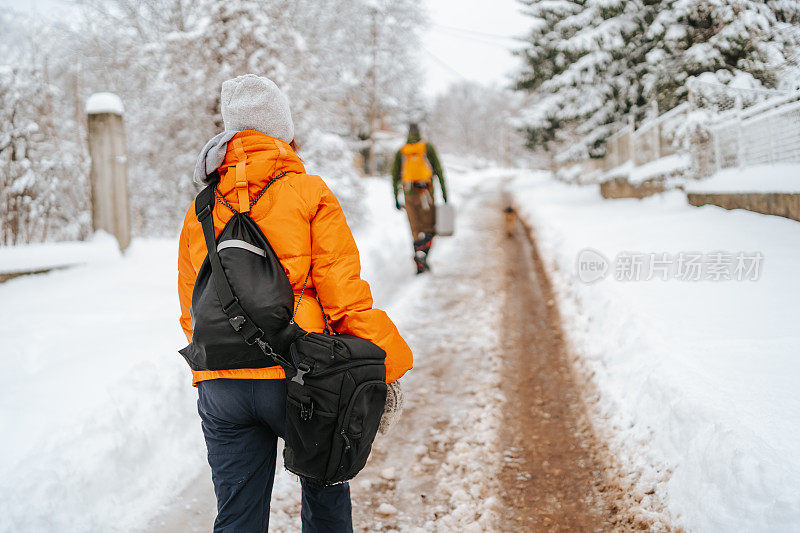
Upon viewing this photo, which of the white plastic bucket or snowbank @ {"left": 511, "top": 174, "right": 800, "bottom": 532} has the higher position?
the white plastic bucket

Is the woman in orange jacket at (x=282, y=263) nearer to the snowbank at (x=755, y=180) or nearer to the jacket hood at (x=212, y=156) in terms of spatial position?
the jacket hood at (x=212, y=156)

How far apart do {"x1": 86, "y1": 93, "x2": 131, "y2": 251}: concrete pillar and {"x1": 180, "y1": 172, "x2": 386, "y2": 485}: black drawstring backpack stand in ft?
19.9

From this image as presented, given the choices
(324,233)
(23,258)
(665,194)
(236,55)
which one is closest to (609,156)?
(665,194)

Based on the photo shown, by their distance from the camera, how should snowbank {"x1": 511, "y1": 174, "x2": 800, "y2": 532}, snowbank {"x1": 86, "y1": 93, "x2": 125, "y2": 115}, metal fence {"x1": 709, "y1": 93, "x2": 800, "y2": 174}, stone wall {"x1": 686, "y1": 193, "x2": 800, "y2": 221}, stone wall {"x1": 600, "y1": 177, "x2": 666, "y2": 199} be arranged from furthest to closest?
stone wall {"x1": 600, "y1": 177, "x2": 666, "y2": 199}
snowbank {"x1": 86, "y1": 93, "x2": 125, "y2": 115}
metal fence {"x1": 709, "y1": 93, "x2": 800, "y2": 174}
stone wall {"x1": 686, "y1": 193, "x2": 800, "y2": 221}
snowbank {"x1": 511, "y1": 174, "x2": 800, "y2": 532}

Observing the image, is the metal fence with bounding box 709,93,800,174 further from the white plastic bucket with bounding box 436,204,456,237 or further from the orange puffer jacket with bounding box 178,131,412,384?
the orange puffer jacket with bounding box 178,131,412,384

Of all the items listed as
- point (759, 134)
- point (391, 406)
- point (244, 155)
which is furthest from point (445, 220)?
point (244, 155)

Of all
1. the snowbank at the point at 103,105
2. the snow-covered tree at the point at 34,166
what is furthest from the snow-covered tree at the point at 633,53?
the snow-covered tree at the point at 34,166

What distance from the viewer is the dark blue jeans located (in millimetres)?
→ 1744

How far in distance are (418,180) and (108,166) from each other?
4.10 meters

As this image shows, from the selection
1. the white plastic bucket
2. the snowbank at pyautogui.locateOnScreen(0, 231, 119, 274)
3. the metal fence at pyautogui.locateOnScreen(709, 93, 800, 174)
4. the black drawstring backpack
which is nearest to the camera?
the black drawstring backpack

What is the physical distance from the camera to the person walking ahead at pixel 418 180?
7543mm

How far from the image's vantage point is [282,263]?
1686mm

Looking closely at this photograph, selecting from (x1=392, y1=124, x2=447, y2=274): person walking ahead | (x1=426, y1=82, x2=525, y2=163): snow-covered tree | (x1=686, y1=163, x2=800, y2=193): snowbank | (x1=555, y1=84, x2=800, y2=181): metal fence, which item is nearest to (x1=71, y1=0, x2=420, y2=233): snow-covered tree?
(x1=392, y1=124, x2=447, y2=274): person walking ahead

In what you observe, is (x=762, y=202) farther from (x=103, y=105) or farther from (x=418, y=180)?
(x=103, y=105)
